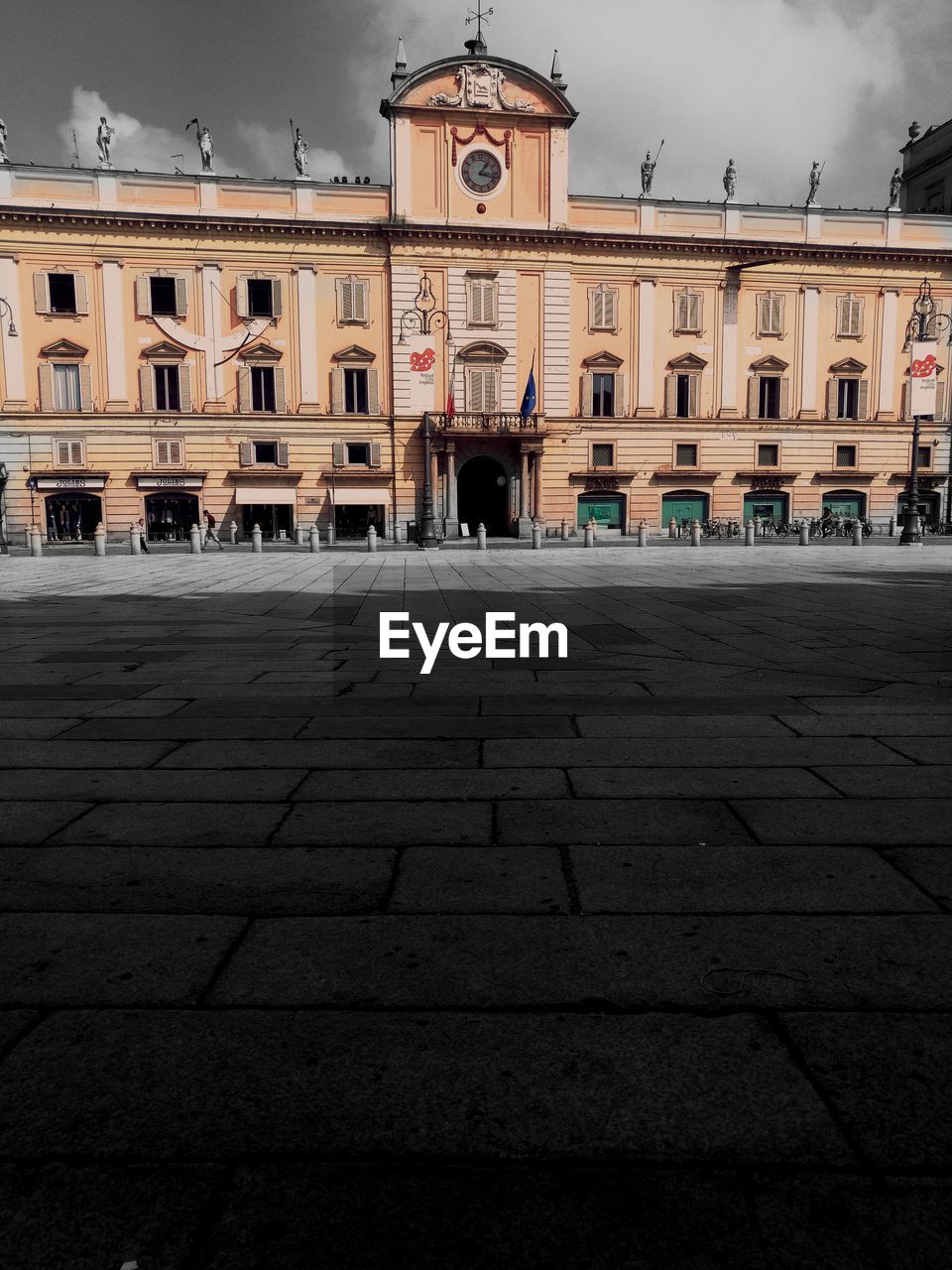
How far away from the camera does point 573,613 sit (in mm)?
10938

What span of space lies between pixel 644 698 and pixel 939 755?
1.91 meters

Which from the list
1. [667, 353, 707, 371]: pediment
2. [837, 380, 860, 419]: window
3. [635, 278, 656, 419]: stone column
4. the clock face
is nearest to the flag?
[635, 278, 656, 419]: stone column

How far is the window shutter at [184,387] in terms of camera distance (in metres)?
36.6

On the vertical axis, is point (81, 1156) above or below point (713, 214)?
below

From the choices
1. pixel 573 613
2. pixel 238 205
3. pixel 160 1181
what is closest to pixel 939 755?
pixel 160 1181

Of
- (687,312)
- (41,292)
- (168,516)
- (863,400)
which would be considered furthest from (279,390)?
(863,400)

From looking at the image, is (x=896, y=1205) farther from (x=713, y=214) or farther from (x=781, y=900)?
(x=713, y=214)

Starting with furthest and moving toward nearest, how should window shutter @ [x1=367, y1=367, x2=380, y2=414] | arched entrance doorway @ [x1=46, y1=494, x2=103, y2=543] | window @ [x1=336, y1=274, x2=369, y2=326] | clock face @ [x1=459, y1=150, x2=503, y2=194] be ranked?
window shutter @ [x1=367, y1=367, x2=380, y2=414], clock face @ [x1=459, y1=150, x2=503, y2=194], window @ [x1=336, y1=274, x2=369, y2=326], arched entrance doorway @ [x1=46, y1=494, x2=103, y2=543]

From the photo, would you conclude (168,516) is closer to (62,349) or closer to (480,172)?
(62,349)

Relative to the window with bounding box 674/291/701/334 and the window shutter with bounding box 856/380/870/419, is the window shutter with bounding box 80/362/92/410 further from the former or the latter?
the window shutter with bounding box 856/380/870/419

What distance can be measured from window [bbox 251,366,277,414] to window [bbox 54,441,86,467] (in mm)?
7172

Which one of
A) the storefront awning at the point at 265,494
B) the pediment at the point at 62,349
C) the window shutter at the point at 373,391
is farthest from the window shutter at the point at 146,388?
the window shutter at the point at 373,391

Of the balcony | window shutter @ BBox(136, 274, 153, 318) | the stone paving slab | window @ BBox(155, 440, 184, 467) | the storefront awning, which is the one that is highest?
window shutter @ BBox(136, 274, 153, 318)

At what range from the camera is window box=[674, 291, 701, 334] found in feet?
130
